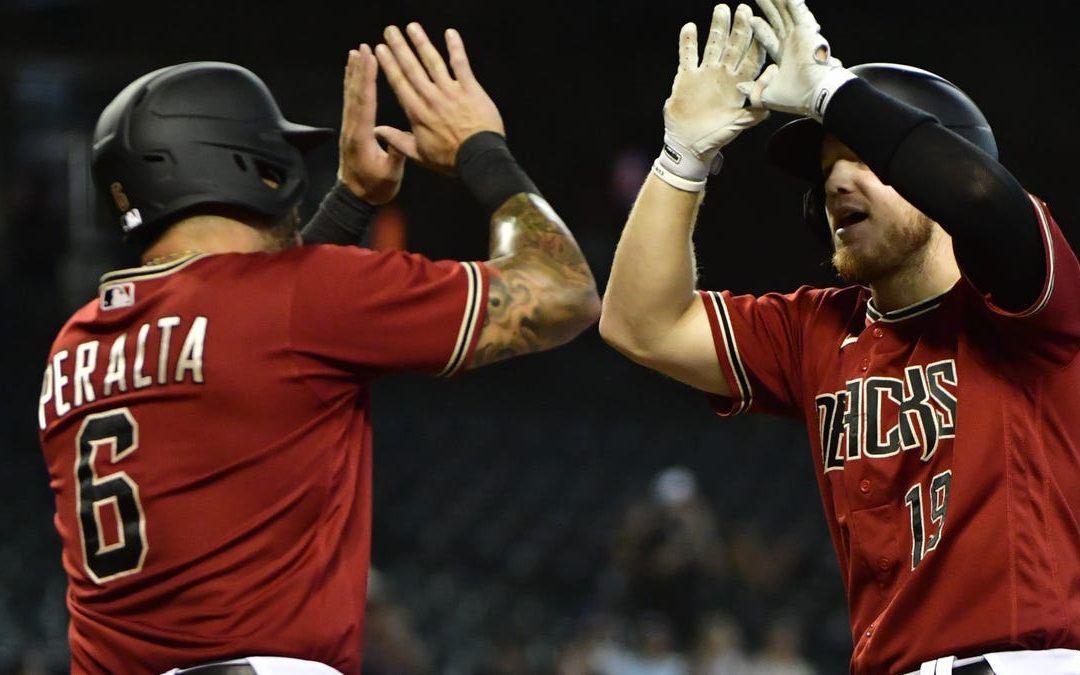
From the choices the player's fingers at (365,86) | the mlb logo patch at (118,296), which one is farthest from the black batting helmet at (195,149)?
the player's fingers at (365,86)

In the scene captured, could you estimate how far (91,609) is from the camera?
2781 mm

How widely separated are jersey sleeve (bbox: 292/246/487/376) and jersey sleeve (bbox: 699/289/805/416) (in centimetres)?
65

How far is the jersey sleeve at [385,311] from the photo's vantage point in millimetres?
2715

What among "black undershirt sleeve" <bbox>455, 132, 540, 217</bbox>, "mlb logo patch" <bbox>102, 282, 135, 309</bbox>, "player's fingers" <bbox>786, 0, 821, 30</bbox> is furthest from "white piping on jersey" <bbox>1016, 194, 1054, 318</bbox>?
"mlb logo patch" <bbox>102, 282, 135, 309</bbox>

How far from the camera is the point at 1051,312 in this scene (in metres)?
2.64

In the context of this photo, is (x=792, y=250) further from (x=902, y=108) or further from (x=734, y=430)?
(x=902, y=108)

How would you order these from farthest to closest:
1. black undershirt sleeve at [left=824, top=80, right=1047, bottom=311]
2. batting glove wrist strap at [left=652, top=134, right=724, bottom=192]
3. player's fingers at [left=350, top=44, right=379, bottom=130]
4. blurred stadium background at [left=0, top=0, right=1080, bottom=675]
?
blurred stadium background at [left=0, top=0, right=1080, bottom=675], player's fingers at [left=350, top=44, right=379, bottom=130], batting glove wrist strap at [left=652, top=134, right=724, bottom=192], black undershirt sleeve at [left=824, top=80, right=1047, bottom=311]

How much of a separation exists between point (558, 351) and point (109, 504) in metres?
12.0

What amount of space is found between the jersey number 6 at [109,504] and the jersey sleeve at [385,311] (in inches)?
14.8

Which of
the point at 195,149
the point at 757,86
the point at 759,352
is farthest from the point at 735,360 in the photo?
the point at 195,149

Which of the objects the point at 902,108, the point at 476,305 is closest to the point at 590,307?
the point at 476,305

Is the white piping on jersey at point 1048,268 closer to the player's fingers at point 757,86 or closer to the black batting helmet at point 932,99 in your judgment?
the black batting helmet at point 932,99

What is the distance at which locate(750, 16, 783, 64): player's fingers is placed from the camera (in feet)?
9.70

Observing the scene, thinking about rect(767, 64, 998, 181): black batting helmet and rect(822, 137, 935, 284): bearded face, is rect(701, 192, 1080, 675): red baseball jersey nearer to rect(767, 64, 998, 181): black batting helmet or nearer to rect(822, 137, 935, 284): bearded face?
rect(822, 137, 935, 284): bearded face
